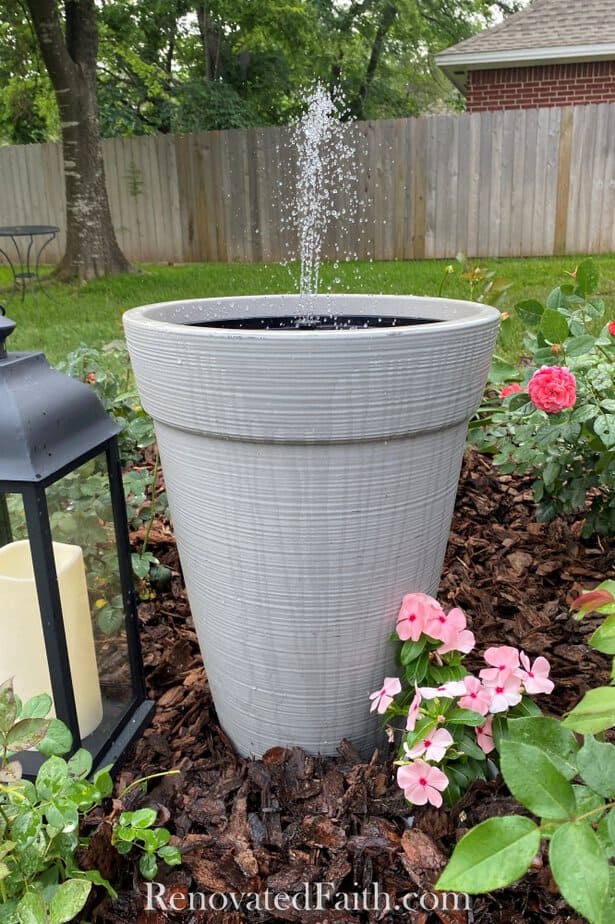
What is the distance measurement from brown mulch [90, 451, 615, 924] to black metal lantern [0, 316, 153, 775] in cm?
15

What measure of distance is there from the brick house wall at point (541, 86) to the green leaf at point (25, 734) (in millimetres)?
11013

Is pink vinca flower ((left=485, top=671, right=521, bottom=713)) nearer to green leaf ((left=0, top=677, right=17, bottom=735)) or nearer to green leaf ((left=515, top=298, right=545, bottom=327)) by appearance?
green leaf ((left=0, top=677, right=17, bottom=735))

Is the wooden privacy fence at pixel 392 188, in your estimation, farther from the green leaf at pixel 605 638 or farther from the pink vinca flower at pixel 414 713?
the green leaf at pixel 605 638

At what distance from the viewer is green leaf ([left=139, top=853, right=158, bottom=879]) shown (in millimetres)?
1092

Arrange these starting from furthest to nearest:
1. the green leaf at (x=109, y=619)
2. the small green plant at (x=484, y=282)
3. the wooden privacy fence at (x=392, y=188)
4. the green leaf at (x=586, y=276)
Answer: the wooden privacy fence at (x=392, y=188) → the small green plant at (x=484, y=282) → the green leaf at (x=586, y=276) → the green leaf at (x=109, y=619)

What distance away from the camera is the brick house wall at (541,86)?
33.0 feet

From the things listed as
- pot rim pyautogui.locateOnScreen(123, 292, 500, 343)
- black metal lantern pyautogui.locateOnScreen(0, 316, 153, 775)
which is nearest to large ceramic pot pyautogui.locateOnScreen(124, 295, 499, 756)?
pot rim pyautogui.locateOnScreen(123, 292, 500, 343)

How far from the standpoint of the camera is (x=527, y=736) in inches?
31.9

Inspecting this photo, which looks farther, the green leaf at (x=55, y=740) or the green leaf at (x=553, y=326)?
the green leaf at (x=553, y=326)

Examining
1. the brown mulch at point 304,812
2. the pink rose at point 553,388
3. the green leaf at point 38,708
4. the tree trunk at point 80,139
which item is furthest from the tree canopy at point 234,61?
the green leaf at point 38,708

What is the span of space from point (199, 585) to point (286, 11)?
11.1 meters

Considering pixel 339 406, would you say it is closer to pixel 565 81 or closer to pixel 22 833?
pixel 22 833

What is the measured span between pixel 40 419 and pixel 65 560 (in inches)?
10.0

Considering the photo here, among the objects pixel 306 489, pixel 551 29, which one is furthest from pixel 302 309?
pixel 551 29
